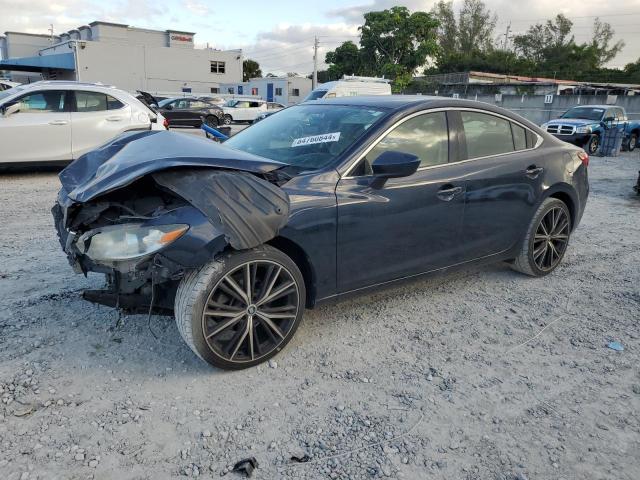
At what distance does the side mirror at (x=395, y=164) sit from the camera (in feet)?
10.6

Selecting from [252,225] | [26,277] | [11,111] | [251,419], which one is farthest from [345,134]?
[11,111]

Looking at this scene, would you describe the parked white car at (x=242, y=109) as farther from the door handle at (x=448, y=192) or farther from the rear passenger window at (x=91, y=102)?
the door handle at (x=448, y=192)

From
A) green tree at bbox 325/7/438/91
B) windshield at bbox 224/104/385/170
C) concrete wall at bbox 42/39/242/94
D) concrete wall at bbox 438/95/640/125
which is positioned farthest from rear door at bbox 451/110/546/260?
concrete wall at bbox 42/39/242/94

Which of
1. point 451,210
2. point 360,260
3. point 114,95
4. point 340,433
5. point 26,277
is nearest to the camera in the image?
point 340,433

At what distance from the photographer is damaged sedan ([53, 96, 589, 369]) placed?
282 cm

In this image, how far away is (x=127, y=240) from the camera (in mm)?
2801

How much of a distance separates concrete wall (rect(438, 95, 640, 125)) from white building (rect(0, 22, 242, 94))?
34985 millimetres

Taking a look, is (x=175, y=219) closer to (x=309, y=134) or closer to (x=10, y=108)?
(x=309, y=134)

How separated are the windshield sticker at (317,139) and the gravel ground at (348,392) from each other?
1.29m

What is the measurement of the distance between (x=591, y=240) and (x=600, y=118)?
43.5 feet

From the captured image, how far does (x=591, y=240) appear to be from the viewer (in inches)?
246

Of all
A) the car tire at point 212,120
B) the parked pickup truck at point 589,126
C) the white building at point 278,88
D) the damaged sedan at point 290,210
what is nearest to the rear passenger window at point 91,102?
the damaged sedan at point 290,210

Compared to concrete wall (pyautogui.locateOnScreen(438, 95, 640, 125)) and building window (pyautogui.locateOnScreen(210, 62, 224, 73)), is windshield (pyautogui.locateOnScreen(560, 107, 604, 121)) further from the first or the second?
building window (pyautogui.locateOnScreen(210, 62, 224, 73))

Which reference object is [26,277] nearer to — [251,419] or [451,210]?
[251,419]
